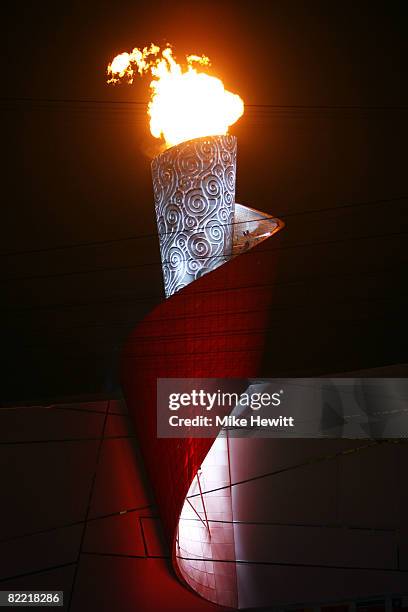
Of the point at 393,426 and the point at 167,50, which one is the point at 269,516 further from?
the point at 167,50

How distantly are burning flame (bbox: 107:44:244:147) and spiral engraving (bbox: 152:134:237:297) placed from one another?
1.56 ft

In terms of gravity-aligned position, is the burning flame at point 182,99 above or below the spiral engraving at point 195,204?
above

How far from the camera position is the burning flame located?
7.72 m

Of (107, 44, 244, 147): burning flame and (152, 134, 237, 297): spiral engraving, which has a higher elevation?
(107, 44, 244, 147): burning flame

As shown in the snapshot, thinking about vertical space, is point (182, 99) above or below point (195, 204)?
above

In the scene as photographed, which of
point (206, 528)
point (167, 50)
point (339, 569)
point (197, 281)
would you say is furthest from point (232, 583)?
point (167, 50)

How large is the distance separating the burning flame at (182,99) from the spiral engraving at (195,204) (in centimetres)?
48

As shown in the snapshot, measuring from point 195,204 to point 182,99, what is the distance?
1300 millimetres

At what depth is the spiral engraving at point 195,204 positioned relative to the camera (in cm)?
714

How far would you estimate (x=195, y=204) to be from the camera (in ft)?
23.5

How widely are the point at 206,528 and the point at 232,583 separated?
558 millimetres

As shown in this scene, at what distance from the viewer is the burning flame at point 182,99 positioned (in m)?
7.72

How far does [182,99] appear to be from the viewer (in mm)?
7828

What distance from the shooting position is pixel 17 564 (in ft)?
22.3
